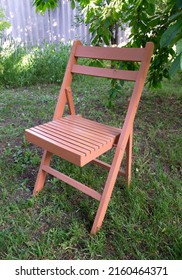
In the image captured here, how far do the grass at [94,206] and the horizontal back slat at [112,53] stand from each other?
36.9 inches

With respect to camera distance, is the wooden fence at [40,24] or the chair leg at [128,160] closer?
the chair leg at [128,160]

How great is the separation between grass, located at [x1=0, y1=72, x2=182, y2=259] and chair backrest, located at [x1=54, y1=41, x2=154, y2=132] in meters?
0.61

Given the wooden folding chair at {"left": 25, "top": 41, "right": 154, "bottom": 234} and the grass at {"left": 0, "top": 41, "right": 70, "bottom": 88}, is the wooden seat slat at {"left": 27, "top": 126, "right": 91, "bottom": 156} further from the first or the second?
the grass at {"left": 0, "top": 41, "right": 70, "bottom": 88}

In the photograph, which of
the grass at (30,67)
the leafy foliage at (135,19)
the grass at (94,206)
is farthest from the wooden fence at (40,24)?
the grass at (94,206)

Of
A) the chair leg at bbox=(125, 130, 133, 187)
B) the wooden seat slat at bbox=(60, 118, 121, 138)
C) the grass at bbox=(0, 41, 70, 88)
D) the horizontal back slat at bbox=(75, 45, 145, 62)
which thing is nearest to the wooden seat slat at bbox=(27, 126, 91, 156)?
the wooden seat slat at bbox=(60, 118, 121, 138)

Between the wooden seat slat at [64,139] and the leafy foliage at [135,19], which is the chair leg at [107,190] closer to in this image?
the wooden seat slat at [64,139]

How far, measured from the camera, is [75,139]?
1.55 m

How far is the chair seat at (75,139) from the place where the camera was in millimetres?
1396

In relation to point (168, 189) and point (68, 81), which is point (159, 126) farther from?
point (68, 81)

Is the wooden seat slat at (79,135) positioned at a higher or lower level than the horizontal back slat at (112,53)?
lower

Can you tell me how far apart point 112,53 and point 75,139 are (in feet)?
2.16

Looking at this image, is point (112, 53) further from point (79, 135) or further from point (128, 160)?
point (128, 160)

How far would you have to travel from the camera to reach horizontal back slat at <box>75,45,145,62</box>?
1558 mm
